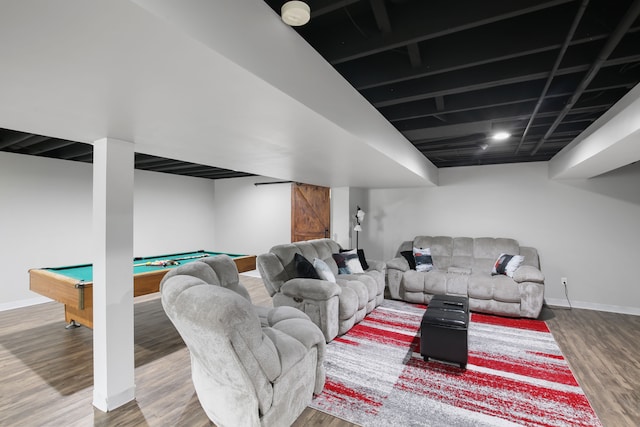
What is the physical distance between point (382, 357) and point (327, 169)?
2242 mm

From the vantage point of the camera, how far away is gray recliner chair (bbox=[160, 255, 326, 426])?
5.46 feet

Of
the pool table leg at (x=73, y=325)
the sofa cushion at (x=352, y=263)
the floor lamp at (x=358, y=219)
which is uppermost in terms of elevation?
the floor lamp at (x=358, y=219)

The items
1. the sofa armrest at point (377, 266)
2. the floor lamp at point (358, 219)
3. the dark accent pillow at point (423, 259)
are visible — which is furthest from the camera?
the floor lamp at point (358, 219)

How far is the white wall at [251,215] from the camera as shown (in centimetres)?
691

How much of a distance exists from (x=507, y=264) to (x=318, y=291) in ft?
10.2

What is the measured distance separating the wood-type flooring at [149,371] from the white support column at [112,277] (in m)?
Answer: 0.19

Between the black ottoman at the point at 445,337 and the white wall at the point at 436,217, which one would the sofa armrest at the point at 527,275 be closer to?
the white wall at the point at 436,217

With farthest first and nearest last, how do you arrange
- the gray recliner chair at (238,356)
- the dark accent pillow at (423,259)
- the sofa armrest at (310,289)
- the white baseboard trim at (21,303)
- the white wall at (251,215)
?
the white wall at (251,215)
the dark accent pillow at (423,259)
the white baseboard trim at (21,303)
the sofa armrest at (310,289)
the gray recliner chair at (238,356)

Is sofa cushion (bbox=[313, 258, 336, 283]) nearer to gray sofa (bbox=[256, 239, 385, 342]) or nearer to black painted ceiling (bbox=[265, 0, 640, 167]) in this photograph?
gray sofa (bbox=[256, 239, 385, 342])

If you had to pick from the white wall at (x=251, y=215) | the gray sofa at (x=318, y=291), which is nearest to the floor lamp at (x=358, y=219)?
the gray sofa at (x=318, y=291)

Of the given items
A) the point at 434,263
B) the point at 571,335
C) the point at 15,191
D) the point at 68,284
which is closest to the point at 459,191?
the point at 434,263

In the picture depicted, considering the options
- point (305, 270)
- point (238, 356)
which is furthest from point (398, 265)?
point (238, 356)

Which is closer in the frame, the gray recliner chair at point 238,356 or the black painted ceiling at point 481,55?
the black painted ceiling at point 481,55

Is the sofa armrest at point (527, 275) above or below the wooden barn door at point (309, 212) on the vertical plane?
below
